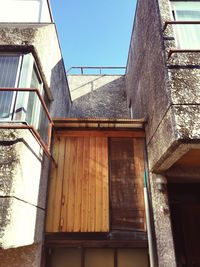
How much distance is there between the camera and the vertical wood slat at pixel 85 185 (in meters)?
4.72

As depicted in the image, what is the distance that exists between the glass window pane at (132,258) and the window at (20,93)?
331 centimetres

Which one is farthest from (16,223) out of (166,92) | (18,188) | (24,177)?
(166,92)

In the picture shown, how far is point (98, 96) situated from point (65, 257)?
713 cm

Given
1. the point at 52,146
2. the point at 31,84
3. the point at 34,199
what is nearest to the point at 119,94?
the point at 52,146

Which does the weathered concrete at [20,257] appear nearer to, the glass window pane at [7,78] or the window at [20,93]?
the window at [20,93]

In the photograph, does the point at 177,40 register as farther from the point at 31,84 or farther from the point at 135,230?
the point at 135,230

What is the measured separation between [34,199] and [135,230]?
232 centimetres

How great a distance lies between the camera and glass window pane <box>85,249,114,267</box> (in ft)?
15.1

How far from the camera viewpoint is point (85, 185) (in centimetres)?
504

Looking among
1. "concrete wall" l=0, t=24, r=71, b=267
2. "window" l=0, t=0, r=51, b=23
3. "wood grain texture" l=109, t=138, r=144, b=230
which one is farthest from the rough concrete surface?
"window" l=0, t=0, r=51, b=23

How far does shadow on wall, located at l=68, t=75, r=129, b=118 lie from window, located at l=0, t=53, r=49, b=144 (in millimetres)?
5099

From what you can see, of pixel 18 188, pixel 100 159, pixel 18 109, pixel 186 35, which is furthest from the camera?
pixel 100 159

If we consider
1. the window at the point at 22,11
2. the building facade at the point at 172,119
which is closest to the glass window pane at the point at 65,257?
the building facade at the point at 172,119

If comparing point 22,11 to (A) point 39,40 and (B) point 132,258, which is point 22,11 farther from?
(B) point 132,258
